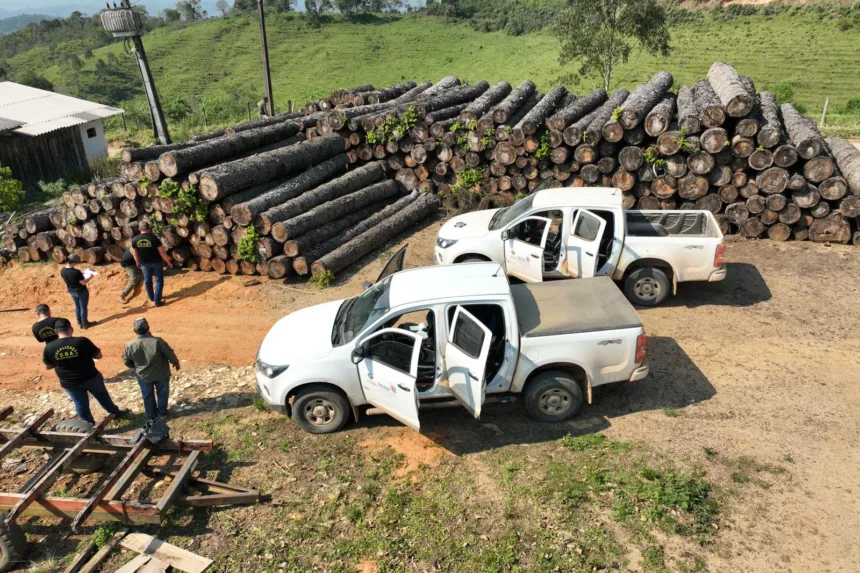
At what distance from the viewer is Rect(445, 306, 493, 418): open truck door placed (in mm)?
6988

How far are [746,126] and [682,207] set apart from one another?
2193 millimetres

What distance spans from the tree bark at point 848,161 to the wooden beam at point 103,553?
15.0 metres

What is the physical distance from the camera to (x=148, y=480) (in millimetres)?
7426

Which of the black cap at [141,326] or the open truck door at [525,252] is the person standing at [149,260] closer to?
the black cap at [141,326]

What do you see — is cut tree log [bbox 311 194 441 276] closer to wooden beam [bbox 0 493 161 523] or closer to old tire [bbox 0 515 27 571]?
wooden beam [bbox 0 493 161 523]

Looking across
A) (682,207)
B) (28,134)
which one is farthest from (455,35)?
(682,207)

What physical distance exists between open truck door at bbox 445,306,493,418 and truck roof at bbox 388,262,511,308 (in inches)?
15.8

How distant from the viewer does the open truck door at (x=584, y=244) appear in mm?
10336

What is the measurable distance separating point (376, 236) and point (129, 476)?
8886mm

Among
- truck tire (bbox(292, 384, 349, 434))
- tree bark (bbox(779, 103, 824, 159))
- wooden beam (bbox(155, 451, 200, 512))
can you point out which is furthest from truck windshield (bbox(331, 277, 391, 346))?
tree bark (bbox(779, 103, 824, 159))

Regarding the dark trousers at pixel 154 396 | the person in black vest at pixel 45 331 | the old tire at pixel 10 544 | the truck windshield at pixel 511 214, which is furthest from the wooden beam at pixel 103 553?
the truck windshield at pixel 511 214

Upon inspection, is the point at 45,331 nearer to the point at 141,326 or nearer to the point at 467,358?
the point at 141,326

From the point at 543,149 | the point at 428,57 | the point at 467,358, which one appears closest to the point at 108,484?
the point at 467,358

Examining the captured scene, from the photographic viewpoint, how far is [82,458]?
726 cm
